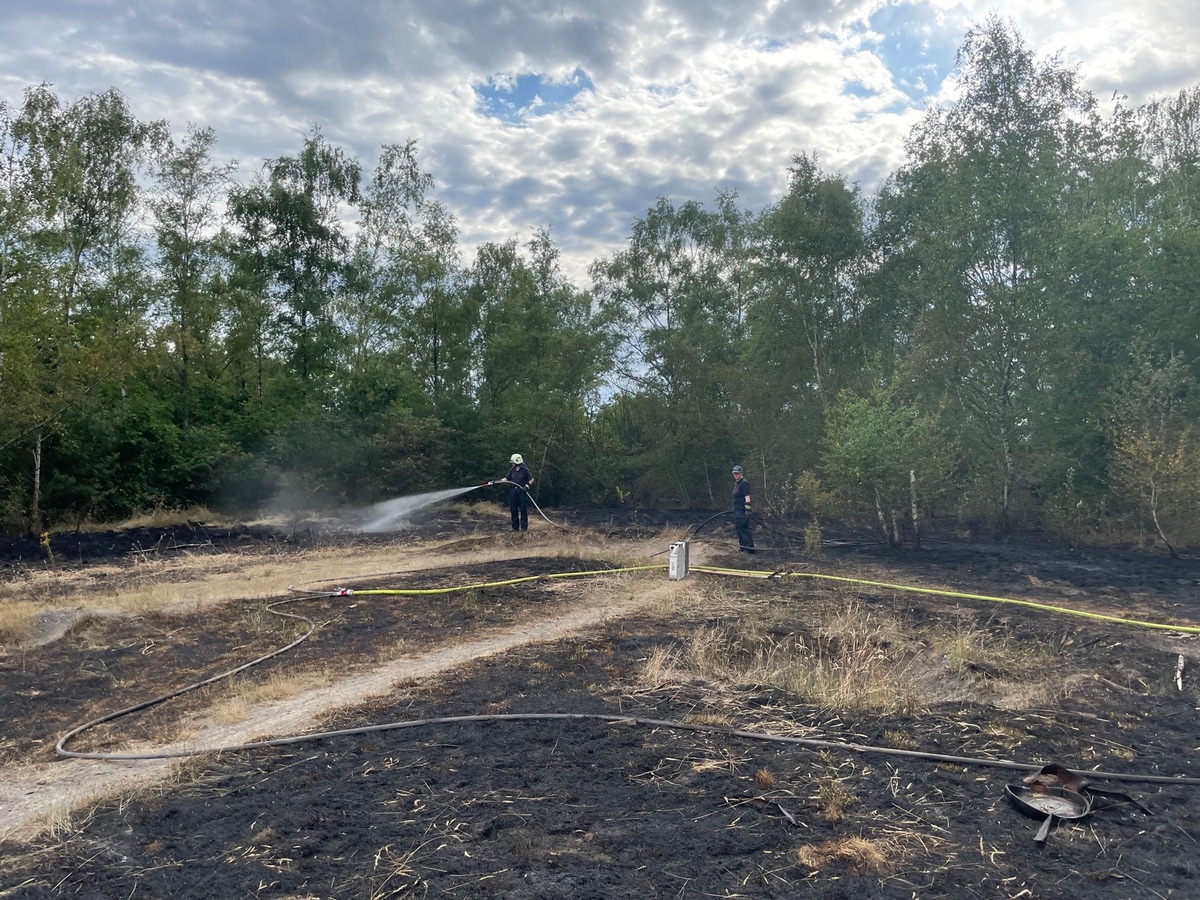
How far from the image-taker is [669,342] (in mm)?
27641

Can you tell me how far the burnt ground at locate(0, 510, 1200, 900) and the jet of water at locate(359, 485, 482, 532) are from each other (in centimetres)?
1229

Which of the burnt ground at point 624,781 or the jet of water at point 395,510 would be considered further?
the jet of water at point 395,510

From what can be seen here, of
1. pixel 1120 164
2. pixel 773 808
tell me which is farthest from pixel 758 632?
pixel 1120 164

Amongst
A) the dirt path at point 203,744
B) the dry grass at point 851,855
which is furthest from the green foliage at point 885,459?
the dry grass at point 851,855

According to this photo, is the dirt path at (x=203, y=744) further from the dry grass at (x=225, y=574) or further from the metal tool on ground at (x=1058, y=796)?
the metal tool on ground at (x=1058, y=796)

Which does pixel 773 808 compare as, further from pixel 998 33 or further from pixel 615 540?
pixel 998 33

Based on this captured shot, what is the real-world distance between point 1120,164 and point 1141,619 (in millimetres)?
19913

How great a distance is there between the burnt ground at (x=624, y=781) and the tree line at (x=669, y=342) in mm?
9186

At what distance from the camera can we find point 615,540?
18.0 metres

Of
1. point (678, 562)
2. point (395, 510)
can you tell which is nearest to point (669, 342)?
point (395, 510)

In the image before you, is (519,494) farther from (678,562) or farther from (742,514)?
(678,562)

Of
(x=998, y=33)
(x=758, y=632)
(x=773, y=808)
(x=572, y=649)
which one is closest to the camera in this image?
(x=773, y=808)

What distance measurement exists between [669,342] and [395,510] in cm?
1043

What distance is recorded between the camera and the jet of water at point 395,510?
2119 cm
